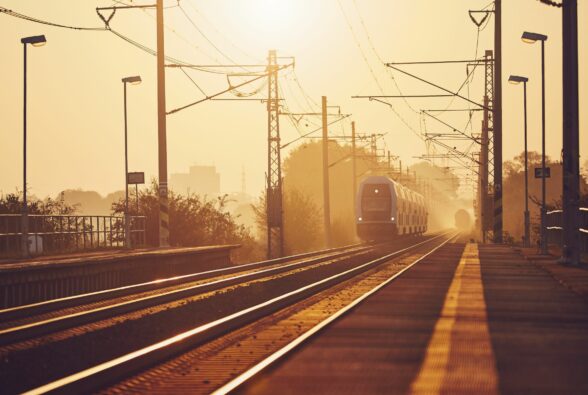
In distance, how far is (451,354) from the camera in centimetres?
1080

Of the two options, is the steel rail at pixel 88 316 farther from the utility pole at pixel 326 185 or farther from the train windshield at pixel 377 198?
the utility pole at pixel 326 185

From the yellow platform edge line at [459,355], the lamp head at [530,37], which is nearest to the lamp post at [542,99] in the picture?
the lamp head at [530,37]

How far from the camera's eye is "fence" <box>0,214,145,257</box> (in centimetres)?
3116

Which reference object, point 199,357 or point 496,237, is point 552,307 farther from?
point 496,237

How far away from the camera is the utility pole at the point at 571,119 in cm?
2595

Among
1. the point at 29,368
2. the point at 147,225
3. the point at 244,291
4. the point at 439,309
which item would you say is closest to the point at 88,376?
the point at 29,368

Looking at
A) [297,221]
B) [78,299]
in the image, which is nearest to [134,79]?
[78,299]

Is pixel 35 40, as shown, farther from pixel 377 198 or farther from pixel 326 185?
pixel 326 185

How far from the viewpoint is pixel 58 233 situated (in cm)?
3428

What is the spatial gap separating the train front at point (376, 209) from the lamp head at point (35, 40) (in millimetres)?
31148

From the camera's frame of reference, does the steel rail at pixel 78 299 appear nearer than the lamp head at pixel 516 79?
Yes

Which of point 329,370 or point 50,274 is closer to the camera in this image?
point 329,370

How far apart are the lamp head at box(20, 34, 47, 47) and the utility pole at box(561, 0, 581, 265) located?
15201 mm

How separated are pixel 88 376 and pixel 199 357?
7.96ft
